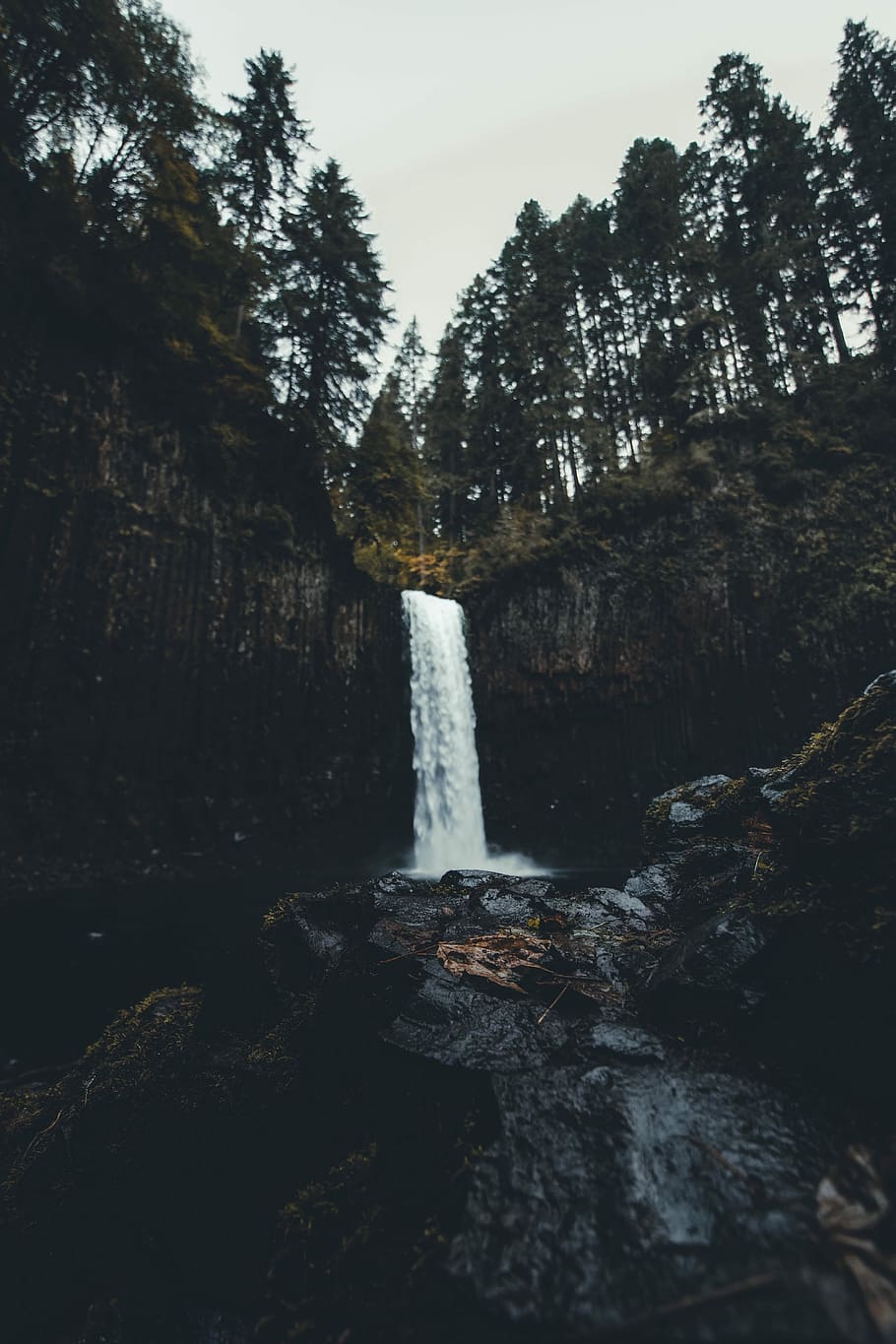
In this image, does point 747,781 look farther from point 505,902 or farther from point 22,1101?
point 22,1101

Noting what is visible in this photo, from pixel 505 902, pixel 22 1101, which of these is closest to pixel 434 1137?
pixel 505 902

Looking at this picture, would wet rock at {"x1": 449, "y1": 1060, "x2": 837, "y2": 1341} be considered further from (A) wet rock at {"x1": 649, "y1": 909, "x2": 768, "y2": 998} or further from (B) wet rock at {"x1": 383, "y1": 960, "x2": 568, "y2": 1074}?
(A) wet rock at {"x1": 649, "y1": 909, "x2": 768, "y2": 998}

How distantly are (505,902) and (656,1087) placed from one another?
2384 mm

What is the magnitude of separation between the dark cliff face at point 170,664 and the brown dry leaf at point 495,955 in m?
11.0

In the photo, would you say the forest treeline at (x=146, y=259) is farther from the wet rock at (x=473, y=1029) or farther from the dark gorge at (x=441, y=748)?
the wet rock at (x=473, y=1029)

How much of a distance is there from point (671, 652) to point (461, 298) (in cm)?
2480

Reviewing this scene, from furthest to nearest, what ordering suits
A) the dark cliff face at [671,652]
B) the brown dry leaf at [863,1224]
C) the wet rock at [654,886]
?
the dark cliff face at [671,652] → the wet rock at [654,886] → the brown dry leaf at [863,1224]

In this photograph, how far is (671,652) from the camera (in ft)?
55.2

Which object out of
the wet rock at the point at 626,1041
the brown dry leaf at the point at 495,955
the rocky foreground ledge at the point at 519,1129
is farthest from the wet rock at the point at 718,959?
the brown dry leaf at the point at 495,955

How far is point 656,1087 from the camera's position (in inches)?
72.7

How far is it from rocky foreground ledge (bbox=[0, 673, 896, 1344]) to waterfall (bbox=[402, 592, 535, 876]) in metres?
12.9

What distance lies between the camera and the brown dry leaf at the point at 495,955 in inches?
108

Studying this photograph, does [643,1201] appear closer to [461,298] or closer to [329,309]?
[329,309]

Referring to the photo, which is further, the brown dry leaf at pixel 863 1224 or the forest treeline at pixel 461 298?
the forest treeline at pixel 461 298
